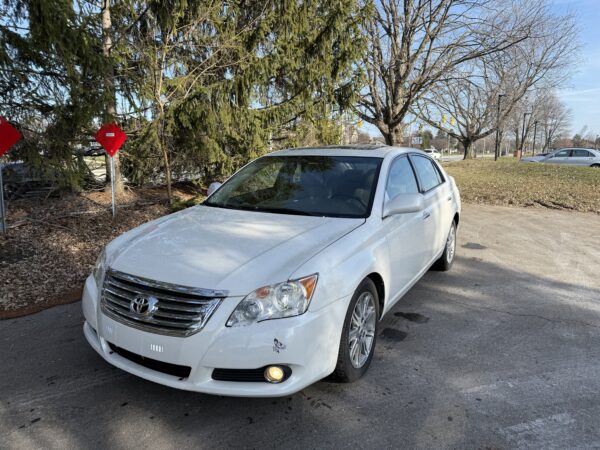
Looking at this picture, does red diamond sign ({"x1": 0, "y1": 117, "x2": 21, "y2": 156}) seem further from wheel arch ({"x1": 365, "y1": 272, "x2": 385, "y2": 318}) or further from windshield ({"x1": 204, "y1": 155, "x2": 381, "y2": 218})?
wheel arch ({"x1": 365, "y1": 272, "x2": 385, "y2": 318})

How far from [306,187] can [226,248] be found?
1301 mm

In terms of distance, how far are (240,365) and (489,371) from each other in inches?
75.7

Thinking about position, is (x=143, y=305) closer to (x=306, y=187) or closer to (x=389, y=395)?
(x=389, y=395)

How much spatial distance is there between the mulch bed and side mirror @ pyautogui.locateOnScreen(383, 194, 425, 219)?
11.0 ft

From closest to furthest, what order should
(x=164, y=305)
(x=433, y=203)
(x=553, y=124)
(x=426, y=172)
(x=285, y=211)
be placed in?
(x=164, y=305) → (x=285, y=211) → (x=433, y=203) → (x=426, y=172) → (x=553, y=124)

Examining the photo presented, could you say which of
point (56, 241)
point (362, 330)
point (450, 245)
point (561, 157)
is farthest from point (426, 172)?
point (561, 157)

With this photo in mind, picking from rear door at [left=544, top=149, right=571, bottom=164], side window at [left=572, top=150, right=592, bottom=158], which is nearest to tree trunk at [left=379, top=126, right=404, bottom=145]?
rear door at [left=544, top=149, right=571, bottom=164]

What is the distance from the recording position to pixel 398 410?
278 cm

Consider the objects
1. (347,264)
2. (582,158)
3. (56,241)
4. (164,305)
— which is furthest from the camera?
(582,158)

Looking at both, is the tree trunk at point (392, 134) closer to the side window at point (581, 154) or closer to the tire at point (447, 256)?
the tire at point (447, 256)

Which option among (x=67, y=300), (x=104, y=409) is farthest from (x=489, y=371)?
(x=67, y=300)

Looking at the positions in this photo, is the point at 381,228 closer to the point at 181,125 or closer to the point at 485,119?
the point at 181,125

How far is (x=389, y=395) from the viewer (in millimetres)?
2941

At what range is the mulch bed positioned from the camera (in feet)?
15.5
